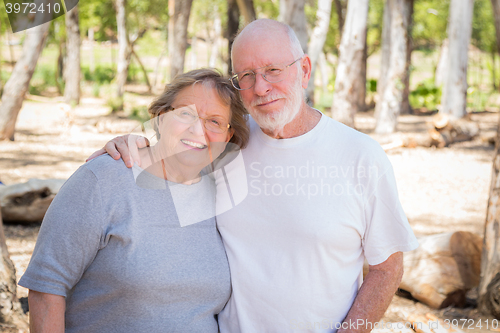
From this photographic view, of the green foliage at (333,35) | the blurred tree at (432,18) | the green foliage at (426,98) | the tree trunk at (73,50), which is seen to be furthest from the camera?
the green foliage at (333,35)

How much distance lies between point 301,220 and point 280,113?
1.63 feet

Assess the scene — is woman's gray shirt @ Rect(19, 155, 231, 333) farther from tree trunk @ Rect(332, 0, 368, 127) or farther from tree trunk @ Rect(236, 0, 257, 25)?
tree trunk @ Rect(332, 0, 368, 127)

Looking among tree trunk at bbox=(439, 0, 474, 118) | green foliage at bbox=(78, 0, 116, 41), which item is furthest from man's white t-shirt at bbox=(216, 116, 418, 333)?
green foliage at bbox=(78, 0, 116, 41)

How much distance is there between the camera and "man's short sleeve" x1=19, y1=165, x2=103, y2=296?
1.75m

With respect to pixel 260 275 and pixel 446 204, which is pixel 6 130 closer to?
pixel 446 204

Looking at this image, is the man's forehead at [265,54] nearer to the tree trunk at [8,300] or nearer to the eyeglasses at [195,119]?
the eyeglasses at [195,119]

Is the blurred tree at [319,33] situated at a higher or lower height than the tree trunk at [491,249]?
higher

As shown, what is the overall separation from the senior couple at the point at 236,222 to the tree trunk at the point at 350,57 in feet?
26.7

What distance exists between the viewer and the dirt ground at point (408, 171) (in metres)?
4.72

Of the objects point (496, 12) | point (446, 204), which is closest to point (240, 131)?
point (496, 12)

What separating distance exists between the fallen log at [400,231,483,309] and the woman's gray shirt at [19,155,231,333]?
2425 millimetres

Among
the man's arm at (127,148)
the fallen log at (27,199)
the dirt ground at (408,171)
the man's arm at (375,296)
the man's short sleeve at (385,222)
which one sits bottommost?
the dirt ground at (408,171)

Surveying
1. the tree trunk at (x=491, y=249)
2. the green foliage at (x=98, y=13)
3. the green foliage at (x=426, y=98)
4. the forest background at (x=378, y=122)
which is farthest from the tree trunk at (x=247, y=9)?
the green foliage at (x=98, y=13)

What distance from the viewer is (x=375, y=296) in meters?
2.09
